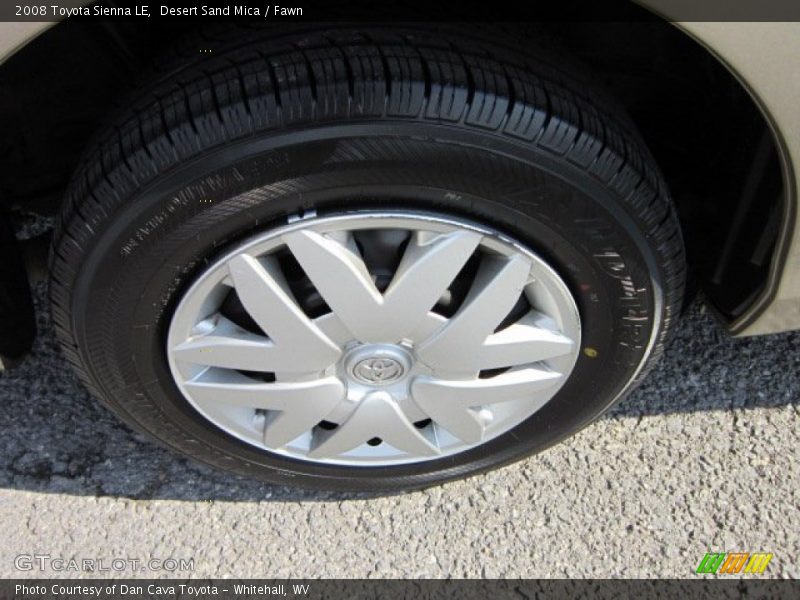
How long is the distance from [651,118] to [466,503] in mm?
961

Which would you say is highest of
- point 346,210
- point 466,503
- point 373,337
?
point 346,210

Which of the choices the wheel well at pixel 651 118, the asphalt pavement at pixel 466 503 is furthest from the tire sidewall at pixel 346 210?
the asphalt pavement at pixel 466 503

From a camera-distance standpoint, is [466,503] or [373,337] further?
[466,503]

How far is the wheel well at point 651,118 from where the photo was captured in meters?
1.64

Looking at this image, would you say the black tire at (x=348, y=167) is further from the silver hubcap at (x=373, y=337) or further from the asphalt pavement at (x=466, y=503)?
the asphalt pavement at (x=466, y=503)

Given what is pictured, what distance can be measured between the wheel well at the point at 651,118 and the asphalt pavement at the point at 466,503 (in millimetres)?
409

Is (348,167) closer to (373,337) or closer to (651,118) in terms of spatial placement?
(373,337)

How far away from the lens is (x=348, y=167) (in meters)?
1.39

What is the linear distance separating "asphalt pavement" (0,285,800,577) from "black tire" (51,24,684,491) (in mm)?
555

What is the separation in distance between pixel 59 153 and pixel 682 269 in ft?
4.32

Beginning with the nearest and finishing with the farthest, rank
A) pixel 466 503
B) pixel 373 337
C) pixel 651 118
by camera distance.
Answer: pixel 373 337 → pixel 651 118 → pixel 466 503

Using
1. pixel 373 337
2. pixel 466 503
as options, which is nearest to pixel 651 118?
pixel 373 337

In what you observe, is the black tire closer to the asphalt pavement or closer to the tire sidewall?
the tire sidewall

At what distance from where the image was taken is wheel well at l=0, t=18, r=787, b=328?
5.38 feet
